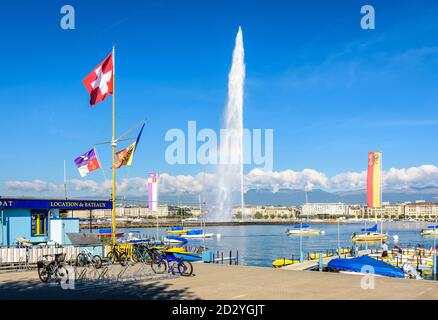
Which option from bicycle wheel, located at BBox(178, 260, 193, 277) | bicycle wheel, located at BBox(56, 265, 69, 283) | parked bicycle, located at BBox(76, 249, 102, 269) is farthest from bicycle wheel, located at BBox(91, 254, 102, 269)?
bicycle wheel, located at BBox(178, 260, 193, 277)

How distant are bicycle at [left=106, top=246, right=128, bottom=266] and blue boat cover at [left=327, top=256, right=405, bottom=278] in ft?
40.3

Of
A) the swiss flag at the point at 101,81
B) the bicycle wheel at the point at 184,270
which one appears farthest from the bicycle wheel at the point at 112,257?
the swiss flag at the point at 101,81

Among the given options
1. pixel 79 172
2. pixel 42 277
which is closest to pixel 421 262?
pixel 79 172

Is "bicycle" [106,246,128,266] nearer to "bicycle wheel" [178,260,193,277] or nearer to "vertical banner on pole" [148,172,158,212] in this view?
"bicycle wheel" [178,260,193,277]

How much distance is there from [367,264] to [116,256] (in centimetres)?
1400

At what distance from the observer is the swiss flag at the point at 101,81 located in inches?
1161

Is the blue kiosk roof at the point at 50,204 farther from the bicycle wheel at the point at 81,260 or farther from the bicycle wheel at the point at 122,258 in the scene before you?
the bicycle wheel at the point at 122,258

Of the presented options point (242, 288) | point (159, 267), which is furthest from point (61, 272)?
point (242, 288)

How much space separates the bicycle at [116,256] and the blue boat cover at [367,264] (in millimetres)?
12281

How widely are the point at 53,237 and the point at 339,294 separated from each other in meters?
19.1

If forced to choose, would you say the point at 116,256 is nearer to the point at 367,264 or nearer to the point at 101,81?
the point at 101,81
